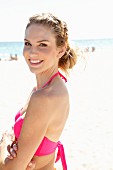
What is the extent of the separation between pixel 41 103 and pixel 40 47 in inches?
14.7

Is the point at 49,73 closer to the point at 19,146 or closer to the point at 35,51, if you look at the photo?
the point at 35,51

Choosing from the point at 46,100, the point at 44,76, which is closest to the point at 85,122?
the point at 44,76

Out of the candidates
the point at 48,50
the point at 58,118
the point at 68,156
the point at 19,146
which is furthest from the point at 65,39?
the point at 68,156

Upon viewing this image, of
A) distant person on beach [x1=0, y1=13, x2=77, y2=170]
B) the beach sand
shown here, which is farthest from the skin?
the beach sand

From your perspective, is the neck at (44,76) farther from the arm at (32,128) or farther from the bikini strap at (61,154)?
the bikini strap at (61,154)

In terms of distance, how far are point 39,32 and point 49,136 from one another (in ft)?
2.14

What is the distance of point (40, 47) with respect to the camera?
2025 mm

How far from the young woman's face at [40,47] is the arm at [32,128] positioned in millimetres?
235

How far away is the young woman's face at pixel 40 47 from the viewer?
2014 millimetres

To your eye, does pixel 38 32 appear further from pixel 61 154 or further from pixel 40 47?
pixel 61 154

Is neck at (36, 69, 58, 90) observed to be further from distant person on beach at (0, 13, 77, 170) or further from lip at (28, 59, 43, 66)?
lip at (28, 59, 43, 66)

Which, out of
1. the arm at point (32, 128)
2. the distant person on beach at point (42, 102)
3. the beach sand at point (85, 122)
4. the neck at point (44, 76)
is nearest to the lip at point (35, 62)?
the distant person on beach at point (42, 102)

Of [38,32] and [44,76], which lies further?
[44,76]

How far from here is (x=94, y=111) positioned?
792cm
